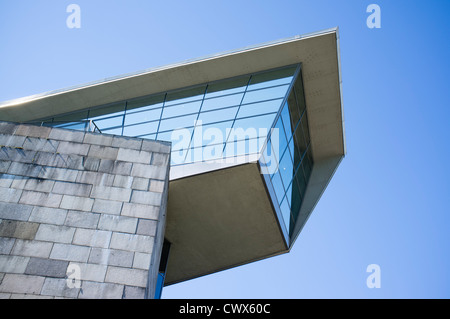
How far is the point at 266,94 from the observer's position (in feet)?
58.3

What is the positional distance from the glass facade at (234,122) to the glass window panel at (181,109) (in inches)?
1.9

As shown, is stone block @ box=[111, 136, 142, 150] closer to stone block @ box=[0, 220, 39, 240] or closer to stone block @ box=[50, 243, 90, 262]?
stone block @ box=[0, 220, 39, 240]

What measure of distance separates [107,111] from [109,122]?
3.38 ft

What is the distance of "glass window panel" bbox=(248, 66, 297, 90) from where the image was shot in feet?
60.7

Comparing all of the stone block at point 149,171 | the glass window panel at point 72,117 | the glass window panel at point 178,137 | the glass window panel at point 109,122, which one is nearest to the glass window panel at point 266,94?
the glass window panel at point 178,137

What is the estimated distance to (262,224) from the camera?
692 inches

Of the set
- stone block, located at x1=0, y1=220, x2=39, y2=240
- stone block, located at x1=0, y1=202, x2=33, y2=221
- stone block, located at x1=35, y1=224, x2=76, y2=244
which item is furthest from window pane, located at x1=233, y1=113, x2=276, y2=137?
stone block, located at x1=0, y1=220, x2=39, y2=240

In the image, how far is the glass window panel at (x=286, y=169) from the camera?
17.8 metres

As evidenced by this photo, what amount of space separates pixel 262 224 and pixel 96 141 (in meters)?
8.22

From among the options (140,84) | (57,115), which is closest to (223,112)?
(140,84)

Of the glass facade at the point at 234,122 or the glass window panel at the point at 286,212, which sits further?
the glass window panel at the point at 286,212

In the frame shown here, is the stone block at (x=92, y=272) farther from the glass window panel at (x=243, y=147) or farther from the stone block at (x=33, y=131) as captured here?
the glass window panel at (x=243, y=147)

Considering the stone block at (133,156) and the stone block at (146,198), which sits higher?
the stone block at (133,156)
